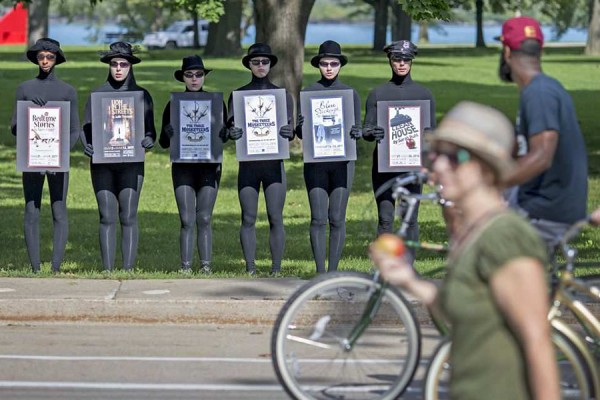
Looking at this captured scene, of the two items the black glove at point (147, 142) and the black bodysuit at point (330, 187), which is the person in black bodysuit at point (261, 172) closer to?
the black bodysuit at point (330, 187)

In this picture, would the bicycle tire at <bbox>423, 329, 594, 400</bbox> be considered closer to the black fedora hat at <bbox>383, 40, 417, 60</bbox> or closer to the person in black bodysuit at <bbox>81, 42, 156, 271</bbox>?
the black fedora hat at <bbox>383, 40, 417, 60</bbox>

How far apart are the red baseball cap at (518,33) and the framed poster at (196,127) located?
5.44 meters

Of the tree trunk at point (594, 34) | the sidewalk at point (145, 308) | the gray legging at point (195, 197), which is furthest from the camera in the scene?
the tree trunk at point (594, 34)

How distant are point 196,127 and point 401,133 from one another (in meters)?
1.70

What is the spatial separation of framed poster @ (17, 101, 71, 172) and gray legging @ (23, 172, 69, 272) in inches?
5.4

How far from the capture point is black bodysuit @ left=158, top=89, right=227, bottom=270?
40.5 ft

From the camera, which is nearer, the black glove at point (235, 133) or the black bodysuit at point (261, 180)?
the black glove at point (235, 133)

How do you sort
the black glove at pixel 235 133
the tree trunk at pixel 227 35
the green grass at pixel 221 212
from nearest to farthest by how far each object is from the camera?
the black glove at pixel 235 133, the green grass at pixel 221 212, the tree trunk at pixel 227 35

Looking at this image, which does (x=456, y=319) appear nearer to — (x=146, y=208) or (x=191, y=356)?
(x=191, y=356)

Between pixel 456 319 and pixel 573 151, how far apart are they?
8.98ft

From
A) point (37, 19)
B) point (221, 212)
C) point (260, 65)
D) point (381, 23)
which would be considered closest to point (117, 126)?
point (260, 65)

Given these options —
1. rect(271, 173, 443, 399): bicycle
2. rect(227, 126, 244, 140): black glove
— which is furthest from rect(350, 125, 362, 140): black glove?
rect(271, 173, 443, 399): bicycle

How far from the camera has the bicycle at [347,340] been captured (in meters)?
7.23

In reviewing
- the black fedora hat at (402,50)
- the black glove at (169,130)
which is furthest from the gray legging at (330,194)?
the black glove at (169,130)
